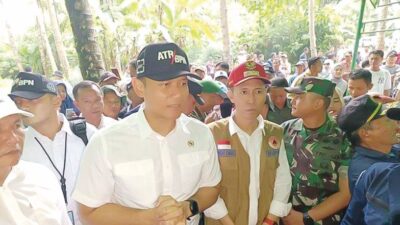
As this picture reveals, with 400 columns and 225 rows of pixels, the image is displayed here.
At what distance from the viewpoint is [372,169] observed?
193cm

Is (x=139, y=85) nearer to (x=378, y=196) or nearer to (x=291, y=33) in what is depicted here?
(x=378, y=196)

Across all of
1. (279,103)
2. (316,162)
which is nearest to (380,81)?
(279,103)

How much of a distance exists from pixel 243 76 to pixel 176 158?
0.98 metres

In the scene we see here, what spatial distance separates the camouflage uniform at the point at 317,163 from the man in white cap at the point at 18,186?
73.0 inches

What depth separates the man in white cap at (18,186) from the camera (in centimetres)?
169

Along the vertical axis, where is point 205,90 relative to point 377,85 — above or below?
above

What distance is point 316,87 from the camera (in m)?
3.02

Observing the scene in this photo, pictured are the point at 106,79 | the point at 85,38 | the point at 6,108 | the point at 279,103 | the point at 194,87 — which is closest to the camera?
the point at 6,108

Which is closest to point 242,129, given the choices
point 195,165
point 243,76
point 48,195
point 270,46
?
point 243,76

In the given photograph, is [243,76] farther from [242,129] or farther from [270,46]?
[270,46]

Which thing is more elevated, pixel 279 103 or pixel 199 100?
pixel 199 100

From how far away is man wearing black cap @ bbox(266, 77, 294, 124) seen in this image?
4430 mm

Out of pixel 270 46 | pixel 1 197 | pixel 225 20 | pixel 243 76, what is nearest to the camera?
pixel 1 197

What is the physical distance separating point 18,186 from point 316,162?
2.11 meters
